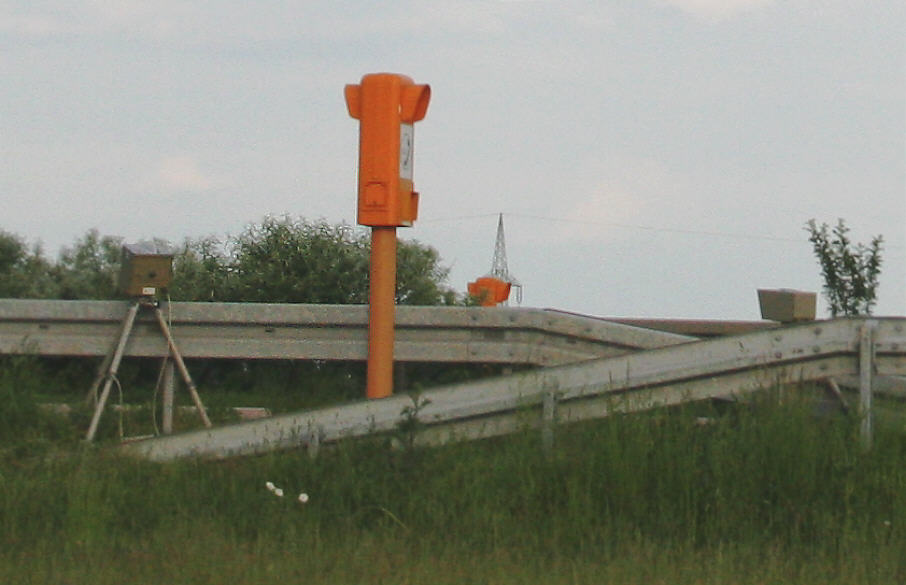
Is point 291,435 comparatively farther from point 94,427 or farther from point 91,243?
point 91,243

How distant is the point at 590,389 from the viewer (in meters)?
9.00

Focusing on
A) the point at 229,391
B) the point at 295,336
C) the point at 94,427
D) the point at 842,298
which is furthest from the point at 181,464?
the point at 842,298

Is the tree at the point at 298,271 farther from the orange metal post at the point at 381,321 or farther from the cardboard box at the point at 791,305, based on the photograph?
the cardboard box at the point at 791,305

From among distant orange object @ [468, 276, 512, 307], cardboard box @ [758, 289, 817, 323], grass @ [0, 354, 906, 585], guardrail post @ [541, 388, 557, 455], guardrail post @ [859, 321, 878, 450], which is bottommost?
grass @ [0, 354, 906, 585]

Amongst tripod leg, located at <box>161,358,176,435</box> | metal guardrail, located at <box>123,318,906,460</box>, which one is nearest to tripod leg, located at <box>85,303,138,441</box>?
tripod leg, located at <box>161,358,176,435</box>

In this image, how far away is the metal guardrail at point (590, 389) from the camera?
29.5 feet

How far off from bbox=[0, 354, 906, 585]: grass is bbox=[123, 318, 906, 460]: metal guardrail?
0.54 ft

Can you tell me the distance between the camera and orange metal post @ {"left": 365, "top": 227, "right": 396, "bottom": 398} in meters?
10.9

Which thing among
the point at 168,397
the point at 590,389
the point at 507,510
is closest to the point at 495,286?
the point at 168,397

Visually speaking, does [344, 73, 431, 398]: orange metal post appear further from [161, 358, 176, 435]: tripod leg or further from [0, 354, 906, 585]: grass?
[0, 354, 906, 585]: grass

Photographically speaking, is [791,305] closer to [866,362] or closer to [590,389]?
[866,362]

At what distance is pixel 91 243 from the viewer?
16484mm

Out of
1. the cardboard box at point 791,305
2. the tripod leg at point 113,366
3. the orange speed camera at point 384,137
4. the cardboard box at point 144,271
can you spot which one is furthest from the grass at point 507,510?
the cardboard box at point 791,305

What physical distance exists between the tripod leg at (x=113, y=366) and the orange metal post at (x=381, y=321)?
1.78 meters
